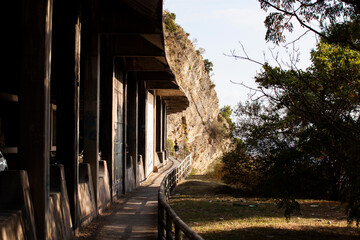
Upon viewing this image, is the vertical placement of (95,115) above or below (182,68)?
below

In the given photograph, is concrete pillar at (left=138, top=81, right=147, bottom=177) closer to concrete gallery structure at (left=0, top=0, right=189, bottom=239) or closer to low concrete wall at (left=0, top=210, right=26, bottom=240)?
concrete gallery structure at (left=0, top=0, right=189, bottom=239)

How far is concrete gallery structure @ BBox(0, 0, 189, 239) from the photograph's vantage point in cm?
656

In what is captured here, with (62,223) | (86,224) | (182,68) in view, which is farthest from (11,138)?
(182,68)

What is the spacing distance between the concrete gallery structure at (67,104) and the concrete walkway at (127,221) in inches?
12.7

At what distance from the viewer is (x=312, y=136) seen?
33.8ft

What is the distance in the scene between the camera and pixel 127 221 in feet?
38.6

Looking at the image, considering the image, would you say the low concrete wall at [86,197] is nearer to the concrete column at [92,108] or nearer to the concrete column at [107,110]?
the concrete column at [92,108]

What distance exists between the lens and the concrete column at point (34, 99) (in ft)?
21.6

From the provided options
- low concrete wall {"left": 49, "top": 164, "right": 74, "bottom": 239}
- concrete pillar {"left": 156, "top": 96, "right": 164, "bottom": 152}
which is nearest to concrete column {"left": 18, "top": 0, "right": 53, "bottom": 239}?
low concrete wall {"left": 49, "top": 164, "right": 74, "bottom": 239}

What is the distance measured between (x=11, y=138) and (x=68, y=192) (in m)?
4.50

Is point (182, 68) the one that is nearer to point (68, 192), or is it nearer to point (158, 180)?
point (158, 180)

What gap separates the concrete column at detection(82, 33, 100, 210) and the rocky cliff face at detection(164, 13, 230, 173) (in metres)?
25.6

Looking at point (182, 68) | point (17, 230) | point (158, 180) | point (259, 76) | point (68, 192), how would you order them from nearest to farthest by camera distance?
point (17, 230) < point (68, 192) < point (259, 76) < point (158, 180) < point (182, 68)

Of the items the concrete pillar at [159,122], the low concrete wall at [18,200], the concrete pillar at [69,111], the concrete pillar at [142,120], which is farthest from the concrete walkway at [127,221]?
the concrete pillar at [159,122]
